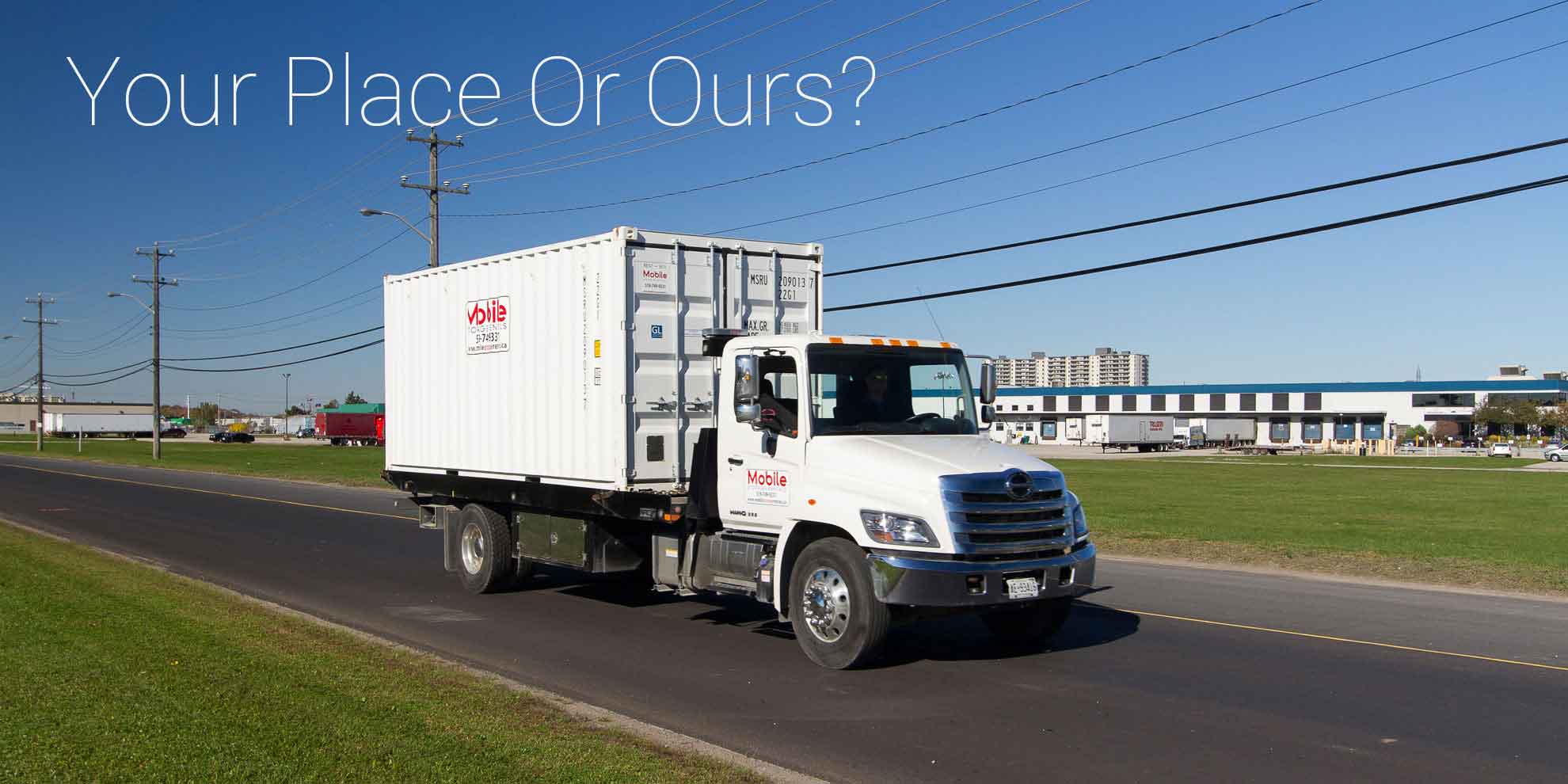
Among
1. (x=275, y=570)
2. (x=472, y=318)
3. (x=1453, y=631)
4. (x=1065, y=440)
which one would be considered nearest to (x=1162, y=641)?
(x=1453, y=631)

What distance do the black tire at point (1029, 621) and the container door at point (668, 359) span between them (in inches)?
129

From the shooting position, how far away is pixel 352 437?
114m

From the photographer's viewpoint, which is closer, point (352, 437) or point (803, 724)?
point (803, 724)

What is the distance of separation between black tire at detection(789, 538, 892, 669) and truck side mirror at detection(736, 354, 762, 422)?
3.94ft

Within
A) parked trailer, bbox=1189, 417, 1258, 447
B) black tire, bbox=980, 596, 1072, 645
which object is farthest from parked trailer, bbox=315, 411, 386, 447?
black tire, bbox=980, 596, 1072, 645

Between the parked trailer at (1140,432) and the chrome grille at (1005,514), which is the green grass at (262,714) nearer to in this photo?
the chrome grille at (1005,514)

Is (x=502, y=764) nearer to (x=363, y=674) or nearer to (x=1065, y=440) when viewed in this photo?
(x=363, y=674)

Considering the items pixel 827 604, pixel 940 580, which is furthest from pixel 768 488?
pixel 940 580

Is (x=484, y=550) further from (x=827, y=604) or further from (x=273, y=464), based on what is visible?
(x=273, y=464)

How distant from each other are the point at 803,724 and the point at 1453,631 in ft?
23.8

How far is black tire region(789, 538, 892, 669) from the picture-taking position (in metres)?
9.30

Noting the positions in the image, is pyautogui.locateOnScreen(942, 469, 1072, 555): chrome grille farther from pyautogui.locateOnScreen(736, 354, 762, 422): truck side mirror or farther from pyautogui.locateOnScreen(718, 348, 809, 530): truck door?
pyautogui.locateOnScreen(736, 354, 762, 422): truck side mirror

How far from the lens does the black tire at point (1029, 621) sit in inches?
415

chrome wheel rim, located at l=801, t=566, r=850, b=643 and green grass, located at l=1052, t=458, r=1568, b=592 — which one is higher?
chrome wheel rim, located at l=801, t=566, r=850, b=643
